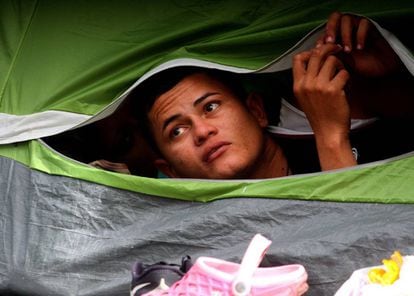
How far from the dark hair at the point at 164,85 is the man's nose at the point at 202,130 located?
0.34 feet

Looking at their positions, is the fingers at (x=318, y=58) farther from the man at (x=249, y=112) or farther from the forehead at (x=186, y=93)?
the forehead at (x=186, y=93)

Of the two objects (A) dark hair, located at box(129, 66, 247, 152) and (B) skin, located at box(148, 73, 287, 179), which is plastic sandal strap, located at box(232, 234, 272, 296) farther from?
(A) dark hair, located at box(129, 66, 247, 152)

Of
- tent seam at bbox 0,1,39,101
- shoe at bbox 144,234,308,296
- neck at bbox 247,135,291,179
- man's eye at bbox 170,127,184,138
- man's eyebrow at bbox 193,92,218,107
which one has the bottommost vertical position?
shoe at bbox 144,234,308,296

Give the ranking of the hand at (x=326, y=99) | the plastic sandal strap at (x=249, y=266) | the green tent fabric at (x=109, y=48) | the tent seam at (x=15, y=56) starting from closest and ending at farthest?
the plastic sandal strap at (x=249, y=266) < the hand at (x=326, y=99) < the green tent fabric at (x=109, y=48) < the tent seam at (x=15, y=56)

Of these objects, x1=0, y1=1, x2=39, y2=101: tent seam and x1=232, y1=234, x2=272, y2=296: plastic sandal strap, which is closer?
x1=232, y1=234, x2=272, y2=296: plastic sandal strap

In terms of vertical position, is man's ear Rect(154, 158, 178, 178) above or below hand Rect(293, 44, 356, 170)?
below

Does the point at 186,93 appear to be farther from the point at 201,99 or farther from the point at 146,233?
the point at 146,233

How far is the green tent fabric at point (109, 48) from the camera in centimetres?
140

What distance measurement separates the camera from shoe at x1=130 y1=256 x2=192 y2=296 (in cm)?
115

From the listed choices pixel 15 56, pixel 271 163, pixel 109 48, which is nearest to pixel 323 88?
pixel 271 163

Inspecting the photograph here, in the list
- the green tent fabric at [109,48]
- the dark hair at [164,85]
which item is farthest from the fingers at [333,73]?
the dark hair at [164,85]

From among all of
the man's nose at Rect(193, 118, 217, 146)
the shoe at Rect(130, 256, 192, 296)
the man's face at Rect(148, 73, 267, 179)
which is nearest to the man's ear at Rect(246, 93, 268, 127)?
the man's face at Rect(148, 73, 267, 179)

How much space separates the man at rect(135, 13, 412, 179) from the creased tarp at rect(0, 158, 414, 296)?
0.12m

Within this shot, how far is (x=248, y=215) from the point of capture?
1214 mm
